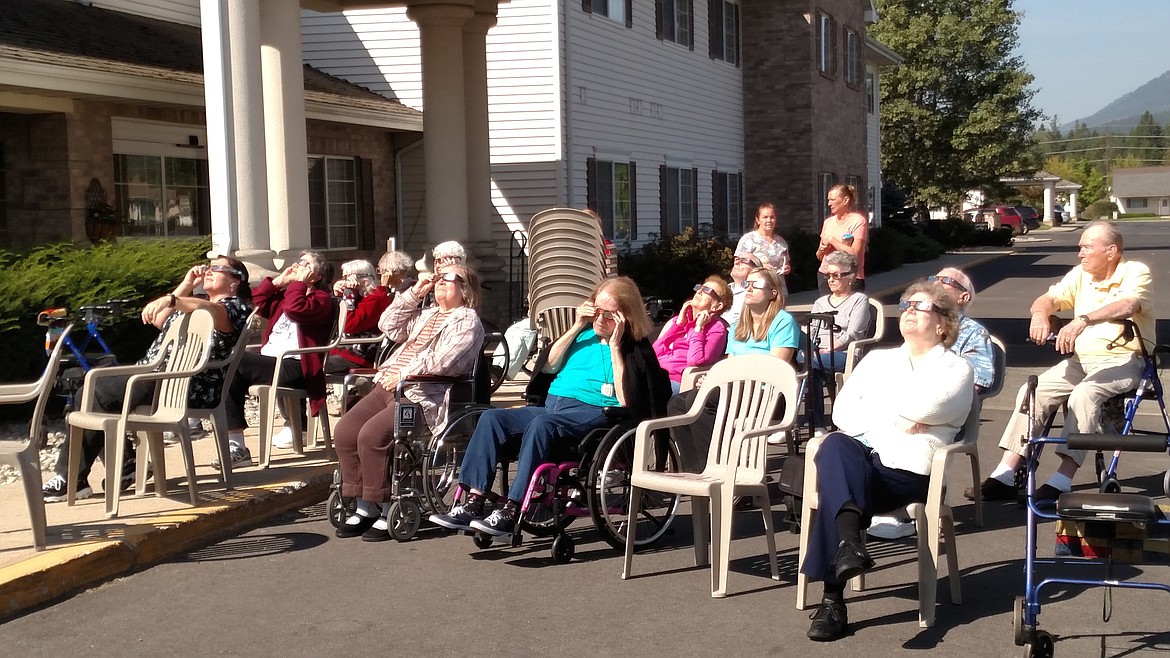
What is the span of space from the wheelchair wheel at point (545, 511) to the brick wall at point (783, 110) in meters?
24.3

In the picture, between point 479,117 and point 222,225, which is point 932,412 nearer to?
point 222,225

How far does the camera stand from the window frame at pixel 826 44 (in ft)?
102

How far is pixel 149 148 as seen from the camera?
16.6 metres

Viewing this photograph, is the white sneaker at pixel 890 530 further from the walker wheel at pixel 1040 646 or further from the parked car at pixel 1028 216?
the parked car at pixel 1028 216

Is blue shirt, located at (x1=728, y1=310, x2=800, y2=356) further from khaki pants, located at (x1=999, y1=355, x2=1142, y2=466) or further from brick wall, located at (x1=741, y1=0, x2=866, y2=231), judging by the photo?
brick wall, located at (x1=741, y1=0, x2=866, y2=231)

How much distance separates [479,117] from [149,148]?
4476mm

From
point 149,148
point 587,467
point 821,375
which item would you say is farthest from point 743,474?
point 149,148

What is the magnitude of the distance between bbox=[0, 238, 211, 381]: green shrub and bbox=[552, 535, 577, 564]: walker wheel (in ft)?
14.2

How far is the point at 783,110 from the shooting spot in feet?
99.3

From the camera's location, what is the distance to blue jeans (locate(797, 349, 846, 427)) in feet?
28.8

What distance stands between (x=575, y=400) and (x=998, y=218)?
59283 millimetres

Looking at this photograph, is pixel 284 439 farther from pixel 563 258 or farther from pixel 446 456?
pixel 563 258

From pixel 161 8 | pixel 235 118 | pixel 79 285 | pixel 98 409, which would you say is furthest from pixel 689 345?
pixel 161 8

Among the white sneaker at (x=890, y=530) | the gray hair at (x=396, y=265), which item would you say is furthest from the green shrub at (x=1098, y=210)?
the white sneaker at (x=890, y=530)
